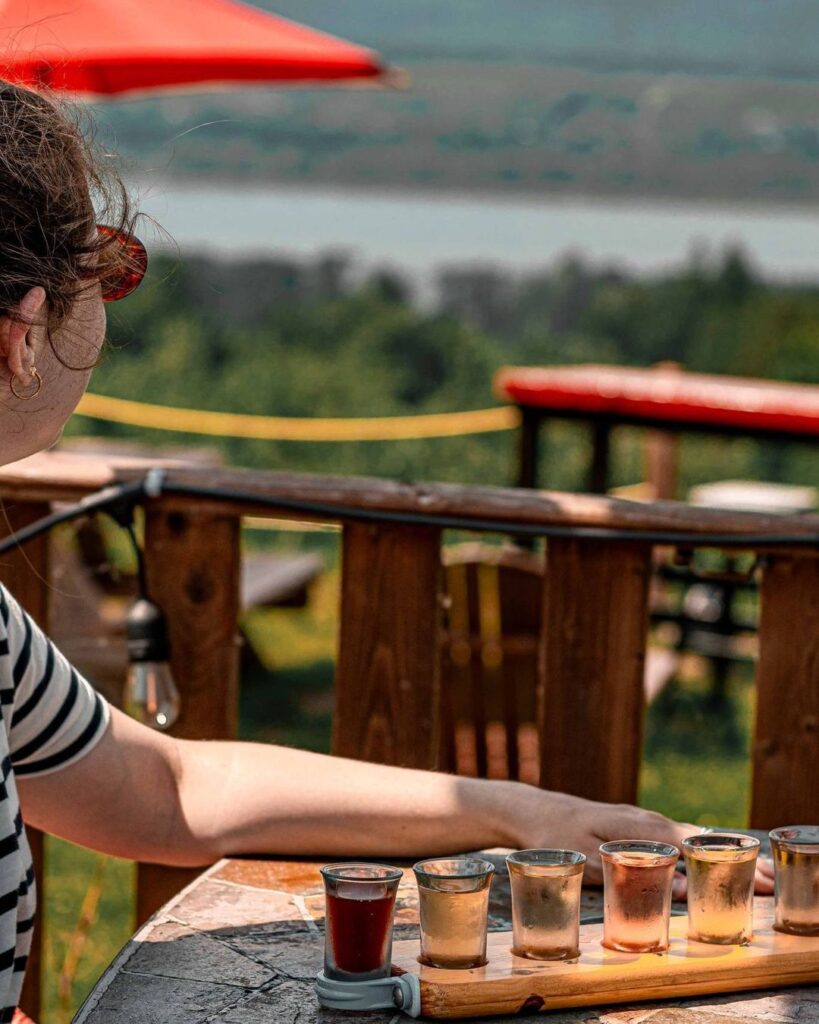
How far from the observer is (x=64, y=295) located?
43.8 inches

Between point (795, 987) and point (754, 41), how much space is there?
10.5m

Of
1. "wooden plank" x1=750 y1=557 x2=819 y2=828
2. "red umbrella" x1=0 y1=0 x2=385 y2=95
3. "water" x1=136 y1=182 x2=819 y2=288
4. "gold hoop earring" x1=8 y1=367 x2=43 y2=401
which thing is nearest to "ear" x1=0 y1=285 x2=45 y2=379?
"gold hoop earring" x1=8 y1=367 x2=43 y2=401

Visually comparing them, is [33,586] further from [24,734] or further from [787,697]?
[787,697]

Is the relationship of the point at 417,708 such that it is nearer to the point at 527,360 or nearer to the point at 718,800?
the point at 718,800

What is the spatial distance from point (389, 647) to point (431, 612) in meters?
0.08

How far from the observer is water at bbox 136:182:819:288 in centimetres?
980

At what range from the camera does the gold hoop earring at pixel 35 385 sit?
111 centimetres

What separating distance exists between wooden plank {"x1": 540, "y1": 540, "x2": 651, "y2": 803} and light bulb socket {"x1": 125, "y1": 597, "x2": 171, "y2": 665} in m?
0.54

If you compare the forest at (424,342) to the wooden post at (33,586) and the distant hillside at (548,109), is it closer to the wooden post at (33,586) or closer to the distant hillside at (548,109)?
the distant hillside at (548,109)

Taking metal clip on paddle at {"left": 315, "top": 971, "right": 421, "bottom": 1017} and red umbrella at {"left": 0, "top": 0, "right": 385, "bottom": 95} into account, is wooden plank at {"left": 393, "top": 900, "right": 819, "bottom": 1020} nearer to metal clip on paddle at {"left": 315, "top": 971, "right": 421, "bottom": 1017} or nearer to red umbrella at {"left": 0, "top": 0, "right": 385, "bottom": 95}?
metal clip on paddle at {"left": 315, "top": 971, "right": 421, "bottom": 1017}

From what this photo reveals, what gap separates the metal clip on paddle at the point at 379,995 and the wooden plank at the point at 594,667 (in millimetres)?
906

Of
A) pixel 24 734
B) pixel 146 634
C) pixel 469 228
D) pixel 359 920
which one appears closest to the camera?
pixel 359 920

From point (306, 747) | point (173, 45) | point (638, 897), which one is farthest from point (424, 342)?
point (638, 897)

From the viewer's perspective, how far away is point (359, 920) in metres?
1.08
